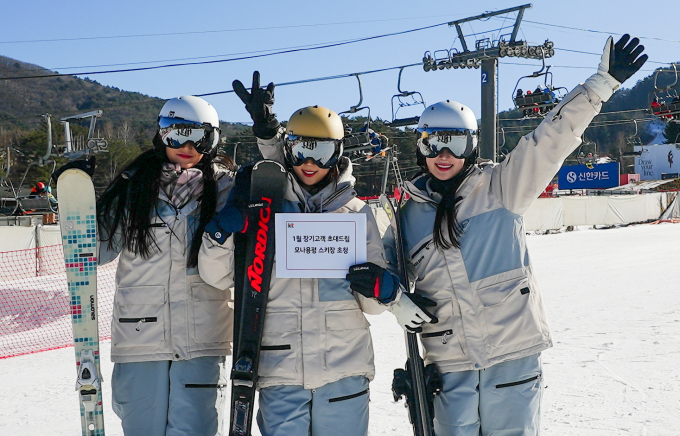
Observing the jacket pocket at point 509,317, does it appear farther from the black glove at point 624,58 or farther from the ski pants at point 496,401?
the black glove at point 624,58

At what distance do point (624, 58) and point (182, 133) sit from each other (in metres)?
2.16

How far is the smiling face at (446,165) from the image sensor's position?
9.71ft

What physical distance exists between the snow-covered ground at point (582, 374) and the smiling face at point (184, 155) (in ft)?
7.42

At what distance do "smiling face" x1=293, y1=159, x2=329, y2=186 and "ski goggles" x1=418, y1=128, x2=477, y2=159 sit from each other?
559 millimetres

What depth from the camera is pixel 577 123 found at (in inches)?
105

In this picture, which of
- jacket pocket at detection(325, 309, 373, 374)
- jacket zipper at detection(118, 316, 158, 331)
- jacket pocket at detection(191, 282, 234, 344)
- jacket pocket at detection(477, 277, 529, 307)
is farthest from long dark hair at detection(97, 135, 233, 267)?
jacket pocket at detection(477, 277, 529, 307)

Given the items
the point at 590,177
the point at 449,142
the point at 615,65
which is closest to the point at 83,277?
the point at 449,142

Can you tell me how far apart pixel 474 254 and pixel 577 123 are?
75 cm

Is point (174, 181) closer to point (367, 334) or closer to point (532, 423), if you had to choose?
point (367, 334)

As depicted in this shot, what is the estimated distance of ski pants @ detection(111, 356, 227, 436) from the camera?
2684 millimetres

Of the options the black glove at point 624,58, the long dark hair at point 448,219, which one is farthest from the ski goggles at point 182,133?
the black glove at point 624,58

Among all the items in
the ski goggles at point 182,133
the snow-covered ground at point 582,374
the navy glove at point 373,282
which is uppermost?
the ski goggles at point 182,133

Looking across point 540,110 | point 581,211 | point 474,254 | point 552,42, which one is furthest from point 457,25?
point 474,254

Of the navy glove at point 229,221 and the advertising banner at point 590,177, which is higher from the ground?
the advertising banner at point 590,177
